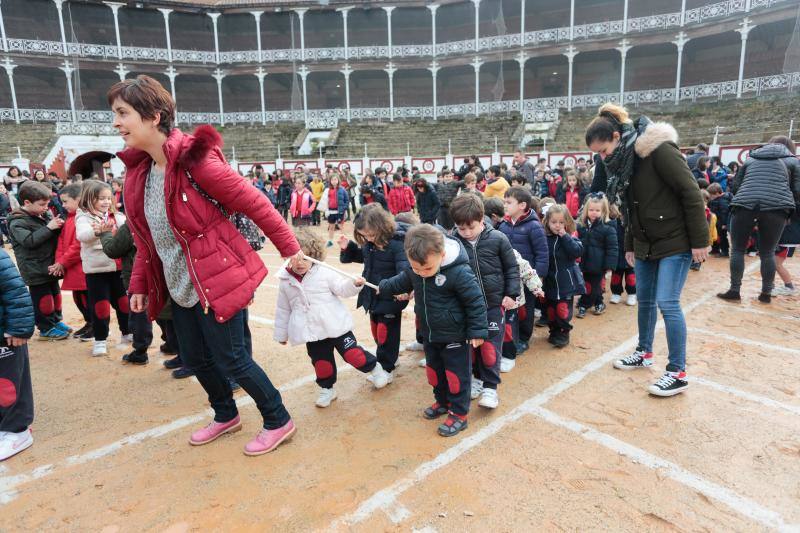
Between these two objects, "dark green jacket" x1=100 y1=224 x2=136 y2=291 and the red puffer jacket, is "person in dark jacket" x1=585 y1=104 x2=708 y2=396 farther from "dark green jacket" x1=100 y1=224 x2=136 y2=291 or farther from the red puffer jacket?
"dark green jacket" x1=100 y1=224 x2=136 y2=291

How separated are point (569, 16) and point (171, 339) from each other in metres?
32.9

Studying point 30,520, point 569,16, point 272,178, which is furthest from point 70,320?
point 569,16

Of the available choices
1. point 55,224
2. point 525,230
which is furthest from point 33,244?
point 525,230

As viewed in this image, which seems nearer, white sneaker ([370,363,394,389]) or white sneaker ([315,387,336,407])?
white sneaker ([315,387,336,407])

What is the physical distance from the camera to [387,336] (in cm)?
→ 407

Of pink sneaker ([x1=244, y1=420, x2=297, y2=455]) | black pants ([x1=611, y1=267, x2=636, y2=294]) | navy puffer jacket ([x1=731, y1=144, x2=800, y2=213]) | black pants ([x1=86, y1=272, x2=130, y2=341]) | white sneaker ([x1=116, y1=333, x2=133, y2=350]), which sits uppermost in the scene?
navy puffer jacket ([x1=731, y1=144, x2=800, y2=213])

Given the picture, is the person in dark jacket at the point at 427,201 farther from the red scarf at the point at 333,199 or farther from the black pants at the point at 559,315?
the black pants at the point at 559,315

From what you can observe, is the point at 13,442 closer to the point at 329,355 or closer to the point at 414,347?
the point at 329,355

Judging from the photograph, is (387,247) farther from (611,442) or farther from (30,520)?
(30,520)

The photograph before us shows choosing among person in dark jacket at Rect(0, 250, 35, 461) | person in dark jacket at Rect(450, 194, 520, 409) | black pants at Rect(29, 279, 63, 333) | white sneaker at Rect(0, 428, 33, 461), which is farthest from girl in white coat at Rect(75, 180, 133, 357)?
person in dark jacket at Rect(450, 194, 520, 409)

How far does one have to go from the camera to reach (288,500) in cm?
261

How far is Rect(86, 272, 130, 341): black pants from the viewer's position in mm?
4779

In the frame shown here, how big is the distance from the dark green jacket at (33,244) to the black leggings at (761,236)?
7974mm

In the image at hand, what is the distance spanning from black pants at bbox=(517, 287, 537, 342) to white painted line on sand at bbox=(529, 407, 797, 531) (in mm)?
1402
